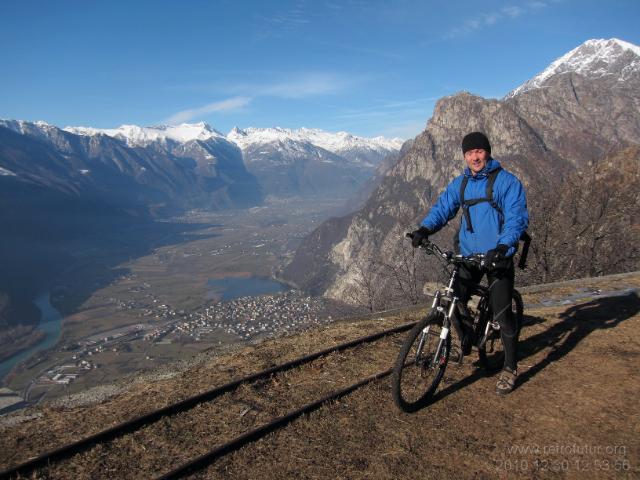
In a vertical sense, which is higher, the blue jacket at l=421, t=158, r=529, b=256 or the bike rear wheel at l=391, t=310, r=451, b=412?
the blue jacket at l=421, t=158, r=529, b=256

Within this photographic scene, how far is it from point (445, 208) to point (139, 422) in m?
5.19

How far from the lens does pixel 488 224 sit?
18.8 feet

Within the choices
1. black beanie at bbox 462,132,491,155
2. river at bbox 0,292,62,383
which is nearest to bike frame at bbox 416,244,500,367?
black beanie at bbox 462,132,491,155

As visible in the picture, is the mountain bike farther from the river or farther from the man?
the river

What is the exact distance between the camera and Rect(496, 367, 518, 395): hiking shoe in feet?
20.1

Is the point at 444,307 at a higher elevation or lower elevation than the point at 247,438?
higher

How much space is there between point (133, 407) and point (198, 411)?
1.11 meters

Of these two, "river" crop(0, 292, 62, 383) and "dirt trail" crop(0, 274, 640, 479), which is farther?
"river" crop(0, 292, 62, 383)

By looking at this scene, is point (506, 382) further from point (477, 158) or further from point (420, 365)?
point (477, 158)

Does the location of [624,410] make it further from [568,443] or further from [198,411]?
[198,411]

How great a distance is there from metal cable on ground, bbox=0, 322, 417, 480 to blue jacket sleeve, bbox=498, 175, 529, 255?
4.03 metres

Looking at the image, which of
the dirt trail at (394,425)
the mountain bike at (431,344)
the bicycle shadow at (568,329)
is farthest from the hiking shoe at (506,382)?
the mountain bike at (431,344)

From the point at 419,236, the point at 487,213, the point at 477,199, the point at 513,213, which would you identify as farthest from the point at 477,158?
the point at 419,236

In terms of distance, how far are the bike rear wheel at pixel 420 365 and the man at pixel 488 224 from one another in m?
0.39
